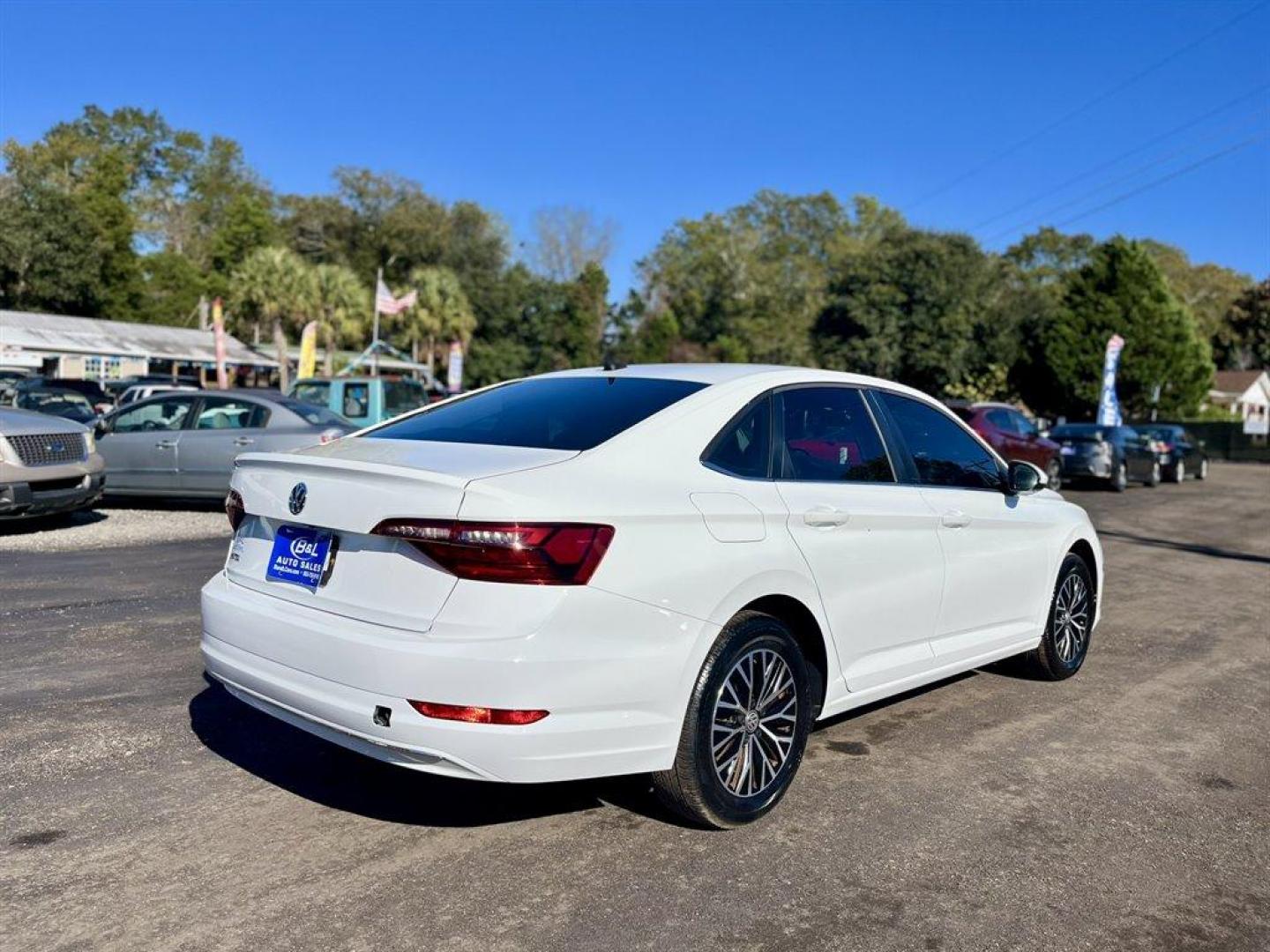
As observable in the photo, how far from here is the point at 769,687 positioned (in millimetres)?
3955

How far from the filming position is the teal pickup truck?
56.9 ft

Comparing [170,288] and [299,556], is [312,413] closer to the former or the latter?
[299,556]

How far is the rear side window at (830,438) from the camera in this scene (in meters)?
4.33

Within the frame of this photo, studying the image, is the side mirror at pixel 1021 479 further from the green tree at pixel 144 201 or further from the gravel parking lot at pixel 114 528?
the green tree at pixel 144 201

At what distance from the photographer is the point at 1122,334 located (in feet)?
155

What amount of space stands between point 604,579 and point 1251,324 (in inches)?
3399

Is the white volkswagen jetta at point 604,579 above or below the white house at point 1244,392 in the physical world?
below

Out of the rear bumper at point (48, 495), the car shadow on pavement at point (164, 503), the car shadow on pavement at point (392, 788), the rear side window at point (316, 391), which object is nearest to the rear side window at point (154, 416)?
the car shadow on pavement at point (164, 503)

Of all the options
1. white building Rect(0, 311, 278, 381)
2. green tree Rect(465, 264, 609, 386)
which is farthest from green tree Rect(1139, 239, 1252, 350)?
white building Rect(0, 311, 278, 381)

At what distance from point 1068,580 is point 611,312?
2685 inches

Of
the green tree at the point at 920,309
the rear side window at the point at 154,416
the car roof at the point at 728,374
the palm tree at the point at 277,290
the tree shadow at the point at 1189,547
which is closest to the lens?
the car roof at the point at 728,374

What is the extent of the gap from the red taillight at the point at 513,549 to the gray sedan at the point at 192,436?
9846 millimetres

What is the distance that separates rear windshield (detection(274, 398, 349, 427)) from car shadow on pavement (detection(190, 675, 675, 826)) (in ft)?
29.3

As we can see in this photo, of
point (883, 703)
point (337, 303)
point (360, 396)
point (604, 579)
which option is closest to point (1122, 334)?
point (337, 303)
